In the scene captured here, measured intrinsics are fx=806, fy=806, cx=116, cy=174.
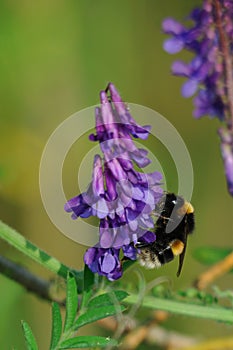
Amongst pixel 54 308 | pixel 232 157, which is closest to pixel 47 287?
pixel 54 308

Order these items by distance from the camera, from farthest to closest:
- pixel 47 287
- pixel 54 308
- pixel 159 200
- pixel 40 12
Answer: pixel 40 12 → pixel 47 287 → pixel 159 200 → pixel 54 308

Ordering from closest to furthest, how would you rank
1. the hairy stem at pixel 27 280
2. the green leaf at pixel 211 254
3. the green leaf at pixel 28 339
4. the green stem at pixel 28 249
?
1. the green leaf at pixel 28 339
2. the green stem at pixel 28 249
3. the hairy stem at pixel 27 280
4. the green leaf at pixel 211 254

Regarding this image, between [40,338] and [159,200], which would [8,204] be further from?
[159,200]

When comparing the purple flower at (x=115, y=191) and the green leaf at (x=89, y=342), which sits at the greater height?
the purple flower at (x=115, y=191)

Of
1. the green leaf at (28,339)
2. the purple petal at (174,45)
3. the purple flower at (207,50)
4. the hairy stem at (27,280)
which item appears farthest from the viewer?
the purple petal at (174,45)

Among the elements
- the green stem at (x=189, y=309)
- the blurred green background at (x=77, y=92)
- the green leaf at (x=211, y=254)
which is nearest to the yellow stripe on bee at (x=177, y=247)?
the green stem at (x=189, y=309)

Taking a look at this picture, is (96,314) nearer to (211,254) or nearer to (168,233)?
(168,233)

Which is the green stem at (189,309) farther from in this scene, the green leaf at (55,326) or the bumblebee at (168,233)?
the green leaf at (55,326)

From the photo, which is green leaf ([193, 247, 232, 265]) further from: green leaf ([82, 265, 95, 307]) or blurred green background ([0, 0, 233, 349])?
blurred green background ([0, 0, 233, 349])

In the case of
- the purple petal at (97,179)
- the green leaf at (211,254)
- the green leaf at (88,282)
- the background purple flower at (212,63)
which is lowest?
the green leaf at (88,282)
